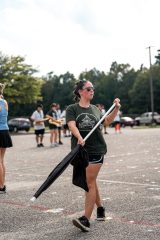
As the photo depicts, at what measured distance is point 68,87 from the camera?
128m

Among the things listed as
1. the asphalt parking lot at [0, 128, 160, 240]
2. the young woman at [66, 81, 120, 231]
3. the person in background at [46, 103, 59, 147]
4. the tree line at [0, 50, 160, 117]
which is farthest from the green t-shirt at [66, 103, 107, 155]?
the tree line at [0, 50, 160, 117]

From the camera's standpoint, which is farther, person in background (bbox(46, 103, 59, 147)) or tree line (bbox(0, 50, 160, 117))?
tree line (bbox(0, 50, 160, 117))

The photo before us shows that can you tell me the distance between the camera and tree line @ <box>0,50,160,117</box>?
59.5 meters

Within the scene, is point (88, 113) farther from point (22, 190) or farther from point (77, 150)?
point (22, 190)

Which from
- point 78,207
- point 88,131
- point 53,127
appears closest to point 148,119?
point 53,127

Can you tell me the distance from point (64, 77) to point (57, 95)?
21.4 meters

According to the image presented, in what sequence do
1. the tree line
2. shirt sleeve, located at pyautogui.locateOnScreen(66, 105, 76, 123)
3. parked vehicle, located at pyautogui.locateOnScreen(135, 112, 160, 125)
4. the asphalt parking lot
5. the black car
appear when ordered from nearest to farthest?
the asphalt parking lot
shirt sleeve, located at pyautogui.locateOnScreen(66, 105, 76, 123)
the black car
the tree line
parked vehicle, located at pyautogui.locateOnScreen(135, 112, 160, 125)

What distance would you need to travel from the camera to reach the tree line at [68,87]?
2343 inches

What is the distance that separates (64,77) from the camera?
485ft

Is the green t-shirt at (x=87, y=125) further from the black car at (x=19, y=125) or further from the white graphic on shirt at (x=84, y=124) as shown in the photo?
the black car at (x=19, y=125)

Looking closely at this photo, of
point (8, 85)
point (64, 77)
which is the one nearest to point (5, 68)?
point (8, 85)

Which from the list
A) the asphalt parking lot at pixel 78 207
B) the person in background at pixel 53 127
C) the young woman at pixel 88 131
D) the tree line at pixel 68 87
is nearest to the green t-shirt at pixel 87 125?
the young woman at pixel 88 131

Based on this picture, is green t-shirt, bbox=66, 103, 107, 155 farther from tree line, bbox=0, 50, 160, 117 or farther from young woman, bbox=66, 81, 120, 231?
tree line, bbox=0, 50, 160, 117

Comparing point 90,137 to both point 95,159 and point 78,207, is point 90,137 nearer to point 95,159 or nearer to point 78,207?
point 95,159
